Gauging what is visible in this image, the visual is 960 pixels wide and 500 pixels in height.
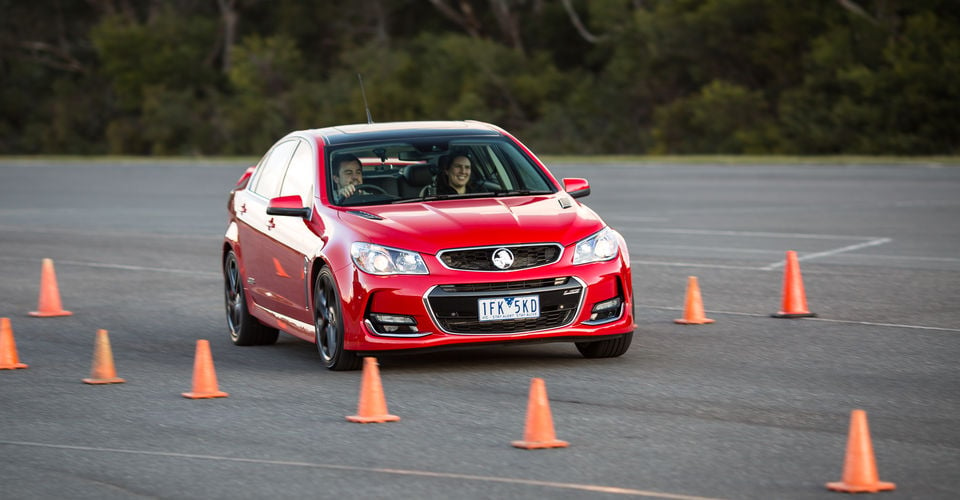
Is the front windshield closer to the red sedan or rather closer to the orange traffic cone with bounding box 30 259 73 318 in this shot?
the red sedan

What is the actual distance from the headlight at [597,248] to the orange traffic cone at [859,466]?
11.9 feet

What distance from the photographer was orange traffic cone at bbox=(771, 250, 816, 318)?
1276 centimetres

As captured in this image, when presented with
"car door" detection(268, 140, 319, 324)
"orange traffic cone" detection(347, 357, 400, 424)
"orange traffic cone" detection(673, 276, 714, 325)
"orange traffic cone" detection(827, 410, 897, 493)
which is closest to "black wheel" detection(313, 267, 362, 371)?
"car door" detection(268, 140, 319, 324)

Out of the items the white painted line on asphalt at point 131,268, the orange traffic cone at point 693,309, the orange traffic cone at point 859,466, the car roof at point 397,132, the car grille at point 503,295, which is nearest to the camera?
the orange traffic cone at point 859,466

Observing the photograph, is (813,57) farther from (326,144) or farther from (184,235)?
(326,144)

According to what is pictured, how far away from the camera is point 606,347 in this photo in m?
10.5

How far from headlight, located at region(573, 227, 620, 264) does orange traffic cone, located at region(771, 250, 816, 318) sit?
9.58 ft

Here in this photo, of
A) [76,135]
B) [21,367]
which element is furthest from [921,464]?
[76,135]

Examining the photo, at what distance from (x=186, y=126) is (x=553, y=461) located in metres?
62.3

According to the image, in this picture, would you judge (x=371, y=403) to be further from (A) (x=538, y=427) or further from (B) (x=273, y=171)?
(B) (x=273, y=171)

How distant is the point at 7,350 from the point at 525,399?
378cm

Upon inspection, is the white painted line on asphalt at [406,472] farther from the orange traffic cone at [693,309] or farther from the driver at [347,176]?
the orange traffic cone at [693,309]

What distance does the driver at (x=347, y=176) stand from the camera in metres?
10.8

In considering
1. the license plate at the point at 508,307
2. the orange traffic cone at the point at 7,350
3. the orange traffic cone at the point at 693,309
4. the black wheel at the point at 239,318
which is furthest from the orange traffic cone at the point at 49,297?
the license plate at the point at 508,307
